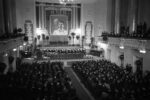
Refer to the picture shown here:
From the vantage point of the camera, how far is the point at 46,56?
85.9ft

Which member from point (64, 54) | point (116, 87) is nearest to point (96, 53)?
point (64, 54)

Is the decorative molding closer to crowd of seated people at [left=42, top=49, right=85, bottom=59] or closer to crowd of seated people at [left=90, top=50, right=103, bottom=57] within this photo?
crowd of seated people at [left=90, top=50, right=103, bottom=57]

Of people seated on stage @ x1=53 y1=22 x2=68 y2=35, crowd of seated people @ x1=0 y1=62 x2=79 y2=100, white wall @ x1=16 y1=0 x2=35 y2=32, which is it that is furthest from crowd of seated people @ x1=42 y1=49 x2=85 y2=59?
crowd of seated people @ x1=0 y1=62 x2=79 y2=100

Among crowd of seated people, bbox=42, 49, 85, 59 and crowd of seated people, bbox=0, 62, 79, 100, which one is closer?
crowd of seated people, bbox=0, 62, 79, 100

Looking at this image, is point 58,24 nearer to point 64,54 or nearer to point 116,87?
point 64,54

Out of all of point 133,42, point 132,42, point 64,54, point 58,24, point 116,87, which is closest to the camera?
point 116,87

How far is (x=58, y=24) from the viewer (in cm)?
3494

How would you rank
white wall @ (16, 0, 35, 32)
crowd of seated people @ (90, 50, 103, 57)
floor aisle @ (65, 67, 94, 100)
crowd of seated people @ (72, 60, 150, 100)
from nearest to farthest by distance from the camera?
crowd of seated people @ (72, 60, 150, 100) < floor aisle @ (65, 67, 94, 100) < crowd of seated people @ (90, 50, 103, 57) < white wall @ (16, 0, 35, 32)

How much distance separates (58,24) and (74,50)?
927 centimetres

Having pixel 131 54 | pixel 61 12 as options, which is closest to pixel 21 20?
pixel 61 12

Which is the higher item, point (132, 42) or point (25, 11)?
point (25, 11)

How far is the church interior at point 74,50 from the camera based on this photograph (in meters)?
11.5

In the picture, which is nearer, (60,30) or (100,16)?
(100,16)

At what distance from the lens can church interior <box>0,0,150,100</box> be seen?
11.5m
